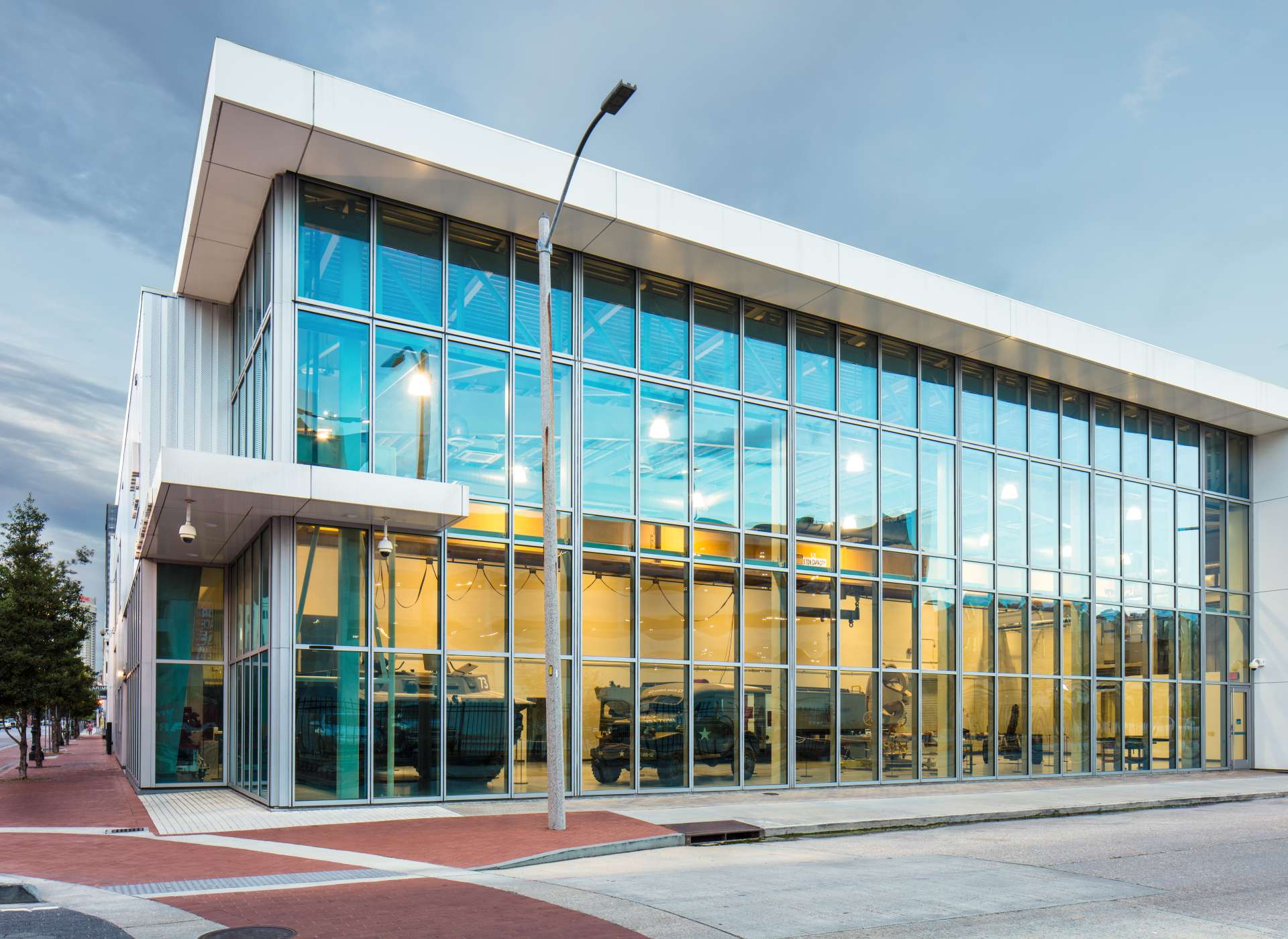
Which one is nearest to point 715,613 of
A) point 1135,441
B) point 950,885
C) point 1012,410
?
point 950,885

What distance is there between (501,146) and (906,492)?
12073 mm

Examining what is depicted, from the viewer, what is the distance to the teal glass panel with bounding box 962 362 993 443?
25.3 metres

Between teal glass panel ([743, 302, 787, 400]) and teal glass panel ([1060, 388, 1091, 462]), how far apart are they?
9.27 m

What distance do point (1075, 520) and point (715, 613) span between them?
466 inches

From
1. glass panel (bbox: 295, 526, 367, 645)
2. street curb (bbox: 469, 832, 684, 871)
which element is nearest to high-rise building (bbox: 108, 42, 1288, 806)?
glass panel (bbox: 295, 526, 367, 645)

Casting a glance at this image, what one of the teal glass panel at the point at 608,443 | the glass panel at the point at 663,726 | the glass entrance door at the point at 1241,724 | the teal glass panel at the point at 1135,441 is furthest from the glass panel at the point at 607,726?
the glass entrance door at the point at 1241,724

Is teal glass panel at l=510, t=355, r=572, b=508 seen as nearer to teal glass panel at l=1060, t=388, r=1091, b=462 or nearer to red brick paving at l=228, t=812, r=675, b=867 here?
red brick paving at l=228, t=812, r=675, b=867

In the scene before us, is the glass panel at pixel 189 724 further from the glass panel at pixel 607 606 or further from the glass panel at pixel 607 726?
the glass panel at pixel 607 606

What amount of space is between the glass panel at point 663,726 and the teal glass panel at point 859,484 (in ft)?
17.4

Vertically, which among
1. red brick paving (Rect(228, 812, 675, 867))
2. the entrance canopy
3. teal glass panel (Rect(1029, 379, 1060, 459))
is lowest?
red brick paving (Rect(228, 812, 675, 867))

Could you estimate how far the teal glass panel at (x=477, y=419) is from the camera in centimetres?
1811

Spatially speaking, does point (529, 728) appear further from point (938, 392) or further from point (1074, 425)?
point (1074, 425)

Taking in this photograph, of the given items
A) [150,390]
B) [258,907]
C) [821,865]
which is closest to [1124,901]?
[821,865]

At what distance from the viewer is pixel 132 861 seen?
11.8 metres
